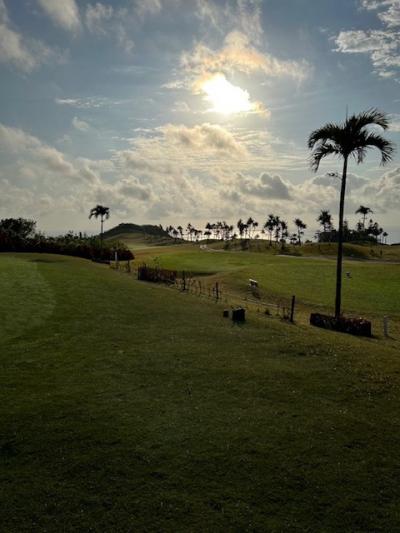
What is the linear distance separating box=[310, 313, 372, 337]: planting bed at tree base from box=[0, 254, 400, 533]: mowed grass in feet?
19.1

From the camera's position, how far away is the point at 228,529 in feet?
26.7

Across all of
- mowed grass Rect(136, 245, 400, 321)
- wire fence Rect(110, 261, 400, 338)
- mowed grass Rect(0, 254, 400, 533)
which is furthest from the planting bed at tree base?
mowed grass Rect(136, 245, 400, 321)

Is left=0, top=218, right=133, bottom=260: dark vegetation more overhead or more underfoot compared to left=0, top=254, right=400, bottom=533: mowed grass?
more overhead

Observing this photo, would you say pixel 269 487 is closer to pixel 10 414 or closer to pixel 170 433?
pixel 170 433

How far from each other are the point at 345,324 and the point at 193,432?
18.5 m

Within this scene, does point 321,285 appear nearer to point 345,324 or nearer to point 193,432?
point 345,324

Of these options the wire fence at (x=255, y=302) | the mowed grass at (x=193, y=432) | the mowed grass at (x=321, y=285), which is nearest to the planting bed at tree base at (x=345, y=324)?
the wire fence at (x=255, y=302)

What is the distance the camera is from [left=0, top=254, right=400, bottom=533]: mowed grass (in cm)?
862

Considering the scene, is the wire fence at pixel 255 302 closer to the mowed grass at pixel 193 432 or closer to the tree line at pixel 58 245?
the mowed grass at pixel 193 432

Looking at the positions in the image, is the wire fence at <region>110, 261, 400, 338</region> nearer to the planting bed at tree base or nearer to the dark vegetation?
the planting bed at tree base

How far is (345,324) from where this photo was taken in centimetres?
2727

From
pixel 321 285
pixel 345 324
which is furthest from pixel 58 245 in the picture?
pixel 345 324

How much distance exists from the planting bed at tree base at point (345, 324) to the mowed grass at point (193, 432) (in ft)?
19.1

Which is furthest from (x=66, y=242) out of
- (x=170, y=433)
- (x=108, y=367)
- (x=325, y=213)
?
(x=325, y=213)
